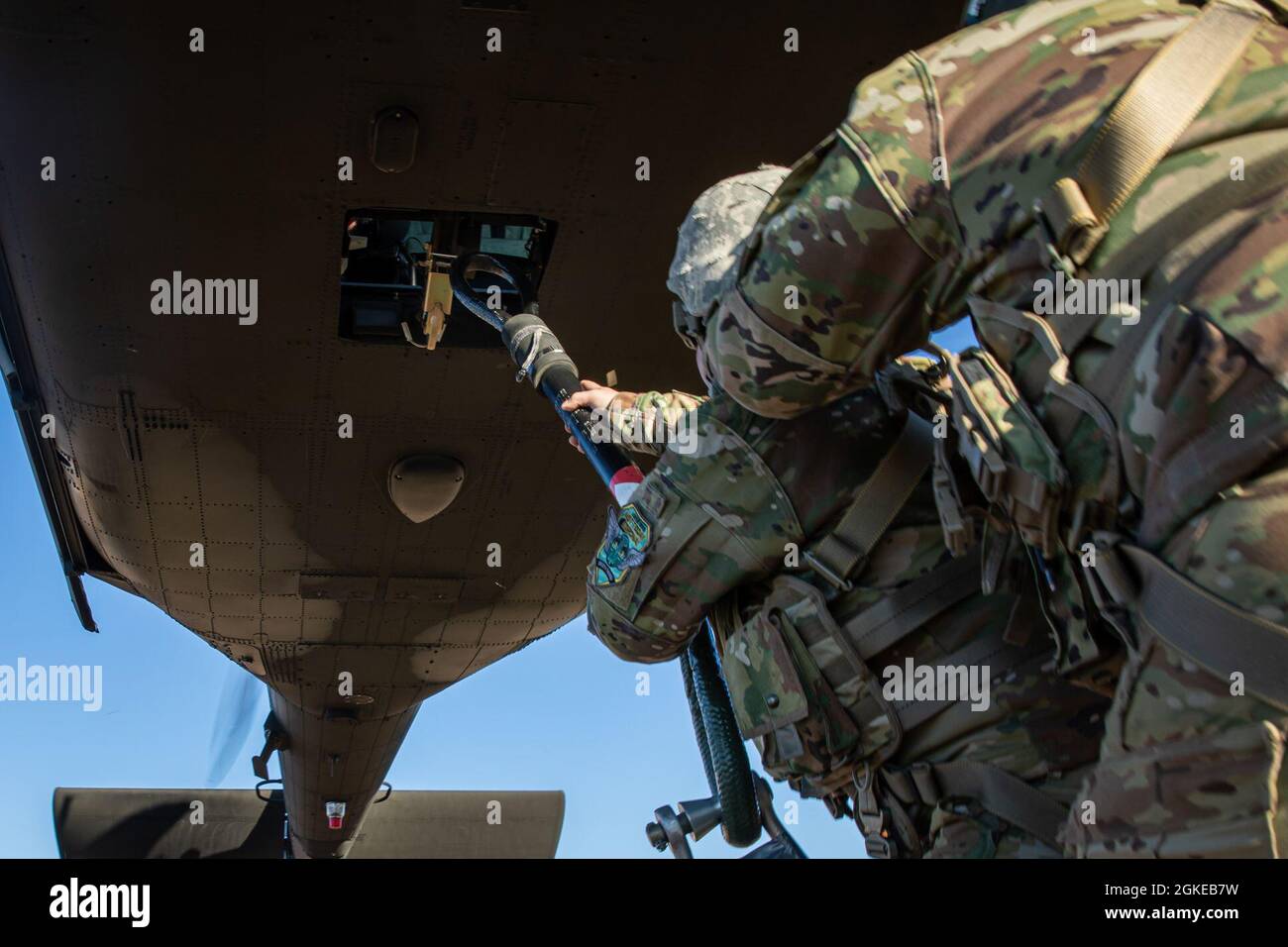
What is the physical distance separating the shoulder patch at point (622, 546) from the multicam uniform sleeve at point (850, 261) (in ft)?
1.81

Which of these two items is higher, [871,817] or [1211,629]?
[1211,629]

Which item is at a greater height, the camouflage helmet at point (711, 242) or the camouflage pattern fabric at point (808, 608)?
the camouflage helmet at point (711, 242)

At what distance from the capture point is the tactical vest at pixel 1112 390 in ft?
5.76

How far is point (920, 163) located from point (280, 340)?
424 cm

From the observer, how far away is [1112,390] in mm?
1935

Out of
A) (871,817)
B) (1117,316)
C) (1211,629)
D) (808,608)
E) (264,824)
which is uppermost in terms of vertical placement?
(264,824)

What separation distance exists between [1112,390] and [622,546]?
1.38 metres

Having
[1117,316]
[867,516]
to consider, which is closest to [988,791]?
[867,516]

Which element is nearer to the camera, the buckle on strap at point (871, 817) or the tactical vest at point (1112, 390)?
the tactical vest at point (1112, 390)

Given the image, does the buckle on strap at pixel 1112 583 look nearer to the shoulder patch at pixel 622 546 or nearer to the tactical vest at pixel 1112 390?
the tactical vest at pixel 1112 390

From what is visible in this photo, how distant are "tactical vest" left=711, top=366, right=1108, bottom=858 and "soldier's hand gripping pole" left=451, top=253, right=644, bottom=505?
1.99 feet

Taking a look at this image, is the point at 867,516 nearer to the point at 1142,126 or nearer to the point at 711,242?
the point at 711,242

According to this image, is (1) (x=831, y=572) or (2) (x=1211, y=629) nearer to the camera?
(2) (x=1211, y=629)

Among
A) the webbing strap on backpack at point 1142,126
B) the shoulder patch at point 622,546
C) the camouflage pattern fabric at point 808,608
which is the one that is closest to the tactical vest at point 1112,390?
the webbing strap on backpack at point 1142,126
